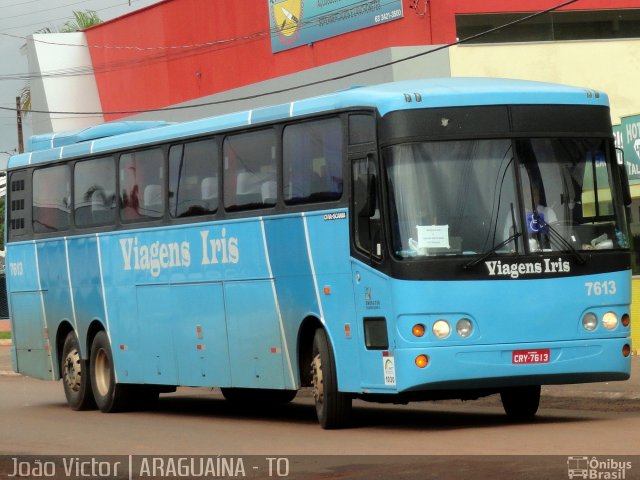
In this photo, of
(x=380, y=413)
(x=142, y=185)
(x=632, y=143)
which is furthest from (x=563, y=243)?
(x=632, y=143)

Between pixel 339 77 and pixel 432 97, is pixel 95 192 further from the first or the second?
pixel 339 77

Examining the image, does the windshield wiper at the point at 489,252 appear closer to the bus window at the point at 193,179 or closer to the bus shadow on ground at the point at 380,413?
the bus shadow on ground at the point at 380,413

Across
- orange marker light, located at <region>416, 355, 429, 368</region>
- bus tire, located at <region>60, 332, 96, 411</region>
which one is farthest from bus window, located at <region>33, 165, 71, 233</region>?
orange marker light, located at <region>416, 355, 429, 368</region>

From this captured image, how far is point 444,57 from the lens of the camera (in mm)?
34219

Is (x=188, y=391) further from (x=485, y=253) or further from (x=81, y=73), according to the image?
(x=81, y=73)

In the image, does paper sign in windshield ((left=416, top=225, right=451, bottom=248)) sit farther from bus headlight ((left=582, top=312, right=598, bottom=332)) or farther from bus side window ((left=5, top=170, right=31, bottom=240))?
bus side window ((left=5, top=170, right=31, bottom=240))

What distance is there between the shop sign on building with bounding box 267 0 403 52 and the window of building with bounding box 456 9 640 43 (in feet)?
6.19

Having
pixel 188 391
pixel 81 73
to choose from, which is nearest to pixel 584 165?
pixel 188 391

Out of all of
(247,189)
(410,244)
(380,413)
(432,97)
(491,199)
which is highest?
(432,97)

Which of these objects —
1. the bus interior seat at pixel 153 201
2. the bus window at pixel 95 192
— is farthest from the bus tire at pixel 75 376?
the bus interior seat at pixel 153 201

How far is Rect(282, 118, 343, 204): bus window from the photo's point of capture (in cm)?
1424

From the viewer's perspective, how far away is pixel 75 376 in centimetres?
1998

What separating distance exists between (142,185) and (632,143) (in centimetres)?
1011

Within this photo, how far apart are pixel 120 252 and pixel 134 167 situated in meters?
1.08
